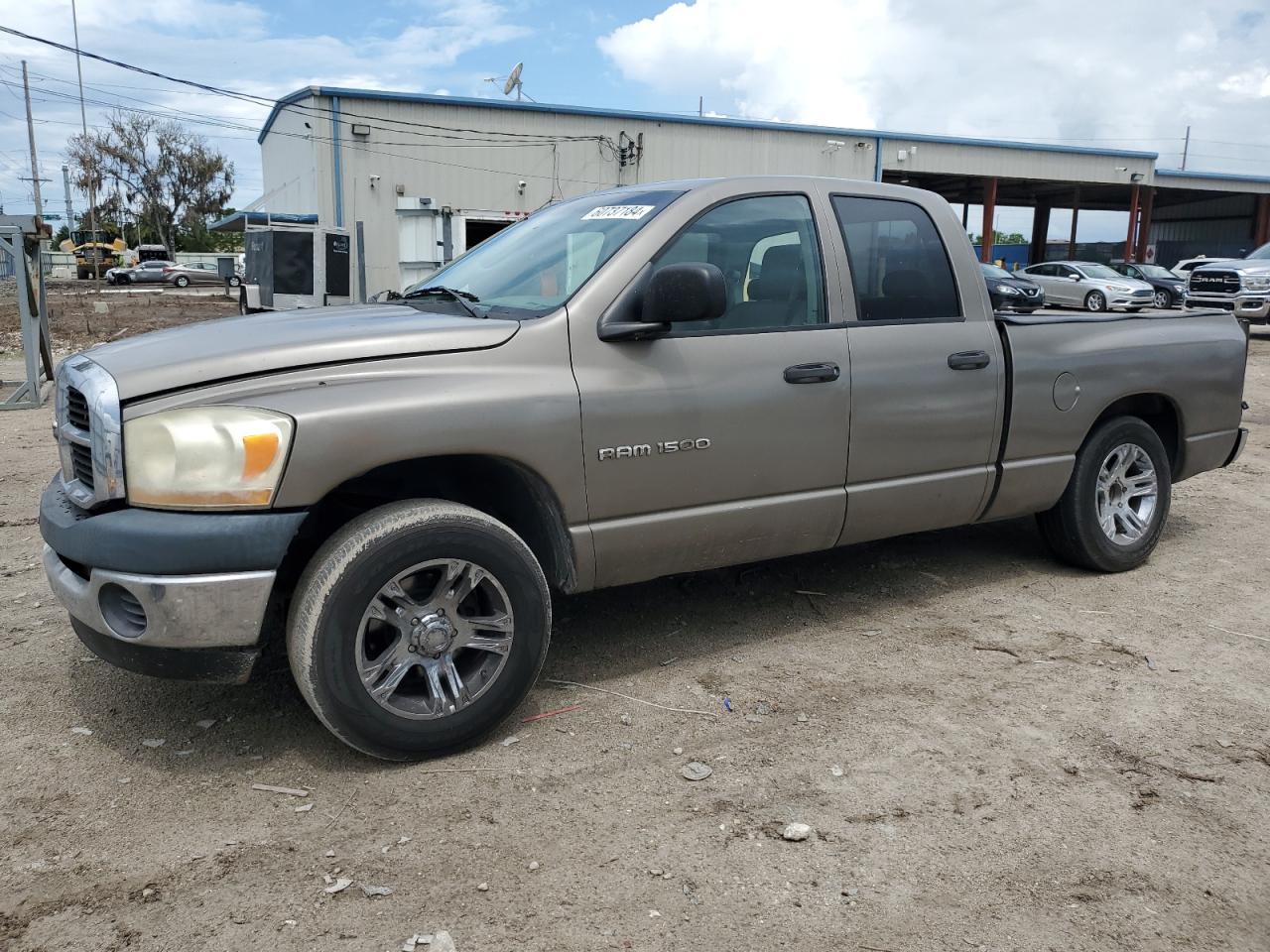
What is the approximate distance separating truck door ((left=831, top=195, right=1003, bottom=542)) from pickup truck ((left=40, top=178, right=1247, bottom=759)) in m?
0.01

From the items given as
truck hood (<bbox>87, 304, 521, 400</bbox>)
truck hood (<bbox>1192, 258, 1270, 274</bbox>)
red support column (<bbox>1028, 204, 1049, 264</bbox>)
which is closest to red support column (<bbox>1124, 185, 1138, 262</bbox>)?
red support column (<bbox>1028, 204, 1049, 264</bbox>)

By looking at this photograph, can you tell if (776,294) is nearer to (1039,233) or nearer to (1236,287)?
(1236,287)

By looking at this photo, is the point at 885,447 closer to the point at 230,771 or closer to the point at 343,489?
the point at 343,489

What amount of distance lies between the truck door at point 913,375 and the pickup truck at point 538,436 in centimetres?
1

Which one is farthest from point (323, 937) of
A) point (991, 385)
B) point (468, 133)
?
point (468, 133)

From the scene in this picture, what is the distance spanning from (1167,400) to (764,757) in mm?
3329

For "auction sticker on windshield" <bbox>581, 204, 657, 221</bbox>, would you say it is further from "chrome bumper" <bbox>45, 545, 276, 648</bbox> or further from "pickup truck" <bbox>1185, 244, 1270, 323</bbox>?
"pickup truck" <bbox>1185, 244, 1270, 323</bbox>

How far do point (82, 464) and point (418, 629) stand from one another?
1161mm

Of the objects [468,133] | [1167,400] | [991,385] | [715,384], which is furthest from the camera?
[468,133]

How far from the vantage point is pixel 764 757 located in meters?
3.33

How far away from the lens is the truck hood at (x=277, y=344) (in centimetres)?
304

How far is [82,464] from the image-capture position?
3.21 metres

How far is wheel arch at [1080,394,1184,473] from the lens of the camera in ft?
16.9

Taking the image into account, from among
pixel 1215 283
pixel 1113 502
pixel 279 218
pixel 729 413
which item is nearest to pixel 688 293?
pixel 729 413
